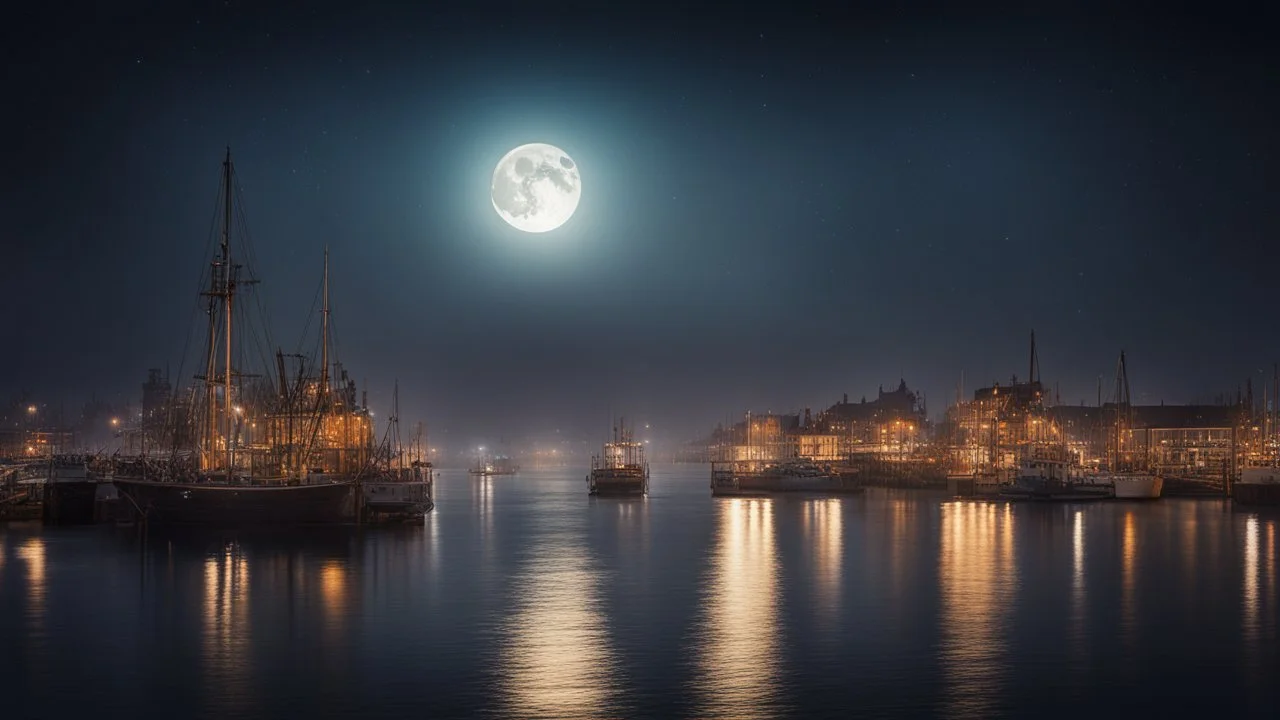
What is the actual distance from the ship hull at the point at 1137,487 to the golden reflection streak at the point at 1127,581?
5152cm

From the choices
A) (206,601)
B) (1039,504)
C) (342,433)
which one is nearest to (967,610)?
(206,601)

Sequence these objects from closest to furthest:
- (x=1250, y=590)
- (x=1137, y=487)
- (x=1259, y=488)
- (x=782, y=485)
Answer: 1. (x=1250, y=590)
2. (x=1259, y=488)
3. (x=1137, y=487)
4. (x=782, y=485)

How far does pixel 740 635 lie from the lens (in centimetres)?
4294

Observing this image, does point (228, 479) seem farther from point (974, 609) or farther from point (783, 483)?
point (783, 483)

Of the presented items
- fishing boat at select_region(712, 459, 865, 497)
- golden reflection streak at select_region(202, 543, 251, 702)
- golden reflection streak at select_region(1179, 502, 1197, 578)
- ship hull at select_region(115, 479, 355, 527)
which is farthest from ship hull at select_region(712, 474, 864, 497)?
golden reflection streak at select_region(202, 543, 251, 702)

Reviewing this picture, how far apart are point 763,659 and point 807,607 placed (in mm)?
12463

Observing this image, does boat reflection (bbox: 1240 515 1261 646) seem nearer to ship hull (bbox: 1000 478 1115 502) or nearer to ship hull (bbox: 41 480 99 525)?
ship hull (bbox: 1000 478 1115 502)

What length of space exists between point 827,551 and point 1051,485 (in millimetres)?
81404

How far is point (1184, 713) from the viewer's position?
32469mm

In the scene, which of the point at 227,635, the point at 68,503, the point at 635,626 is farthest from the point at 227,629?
the point at 68,503

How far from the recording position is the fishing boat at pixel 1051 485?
146875mm

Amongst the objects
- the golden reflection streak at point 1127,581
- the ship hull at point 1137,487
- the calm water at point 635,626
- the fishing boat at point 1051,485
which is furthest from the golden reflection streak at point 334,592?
the ship hull at point 1137,487

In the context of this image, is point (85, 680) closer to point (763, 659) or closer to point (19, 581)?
point (763, 659)

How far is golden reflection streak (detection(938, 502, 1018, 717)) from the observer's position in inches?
1346
